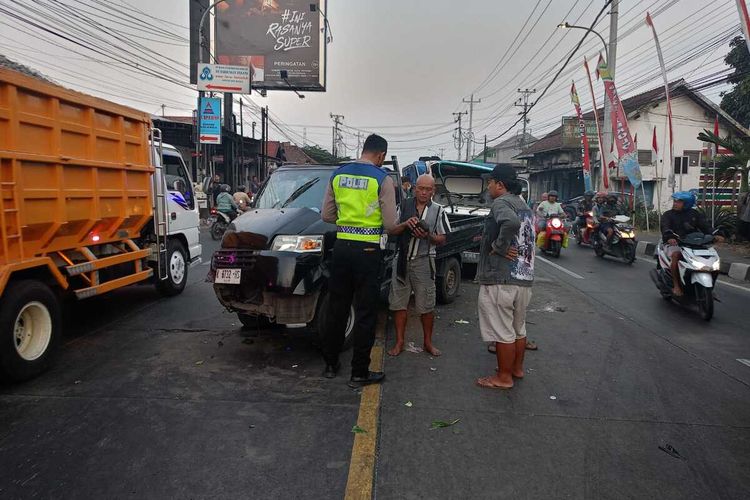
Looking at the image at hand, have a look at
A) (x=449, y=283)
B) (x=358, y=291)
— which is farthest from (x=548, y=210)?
(x=358, y=291)

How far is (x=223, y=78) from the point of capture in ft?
68.0

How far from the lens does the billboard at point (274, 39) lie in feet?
87.2

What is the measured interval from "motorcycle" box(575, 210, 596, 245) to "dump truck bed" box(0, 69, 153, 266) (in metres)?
11.7

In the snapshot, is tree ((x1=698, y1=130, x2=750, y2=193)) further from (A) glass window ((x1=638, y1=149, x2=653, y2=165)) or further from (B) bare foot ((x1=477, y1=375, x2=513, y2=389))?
(A) glass window ((x1=638, y1=149, x2=653, y2=165))

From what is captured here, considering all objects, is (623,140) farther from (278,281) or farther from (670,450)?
(278,281)

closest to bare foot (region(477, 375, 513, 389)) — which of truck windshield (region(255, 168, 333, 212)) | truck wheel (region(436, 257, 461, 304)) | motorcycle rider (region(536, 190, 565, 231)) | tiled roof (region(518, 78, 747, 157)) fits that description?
truck windshield (region(255, 168, 333, 212))

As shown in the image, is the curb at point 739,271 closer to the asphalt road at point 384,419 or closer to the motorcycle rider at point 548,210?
the motorcycle rider at point 548,210

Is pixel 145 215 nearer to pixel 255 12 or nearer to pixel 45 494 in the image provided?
pixel 45 494

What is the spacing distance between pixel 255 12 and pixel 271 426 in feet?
90.5

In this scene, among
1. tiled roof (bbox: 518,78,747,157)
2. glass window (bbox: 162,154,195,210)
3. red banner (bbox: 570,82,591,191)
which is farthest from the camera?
tiled roof (bbox: 518,78,747,157)

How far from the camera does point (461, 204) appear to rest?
10.8 m

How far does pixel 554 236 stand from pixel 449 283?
21.0 feet

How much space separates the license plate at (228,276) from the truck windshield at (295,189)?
1183mm

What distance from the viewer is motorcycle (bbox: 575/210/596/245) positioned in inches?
554
